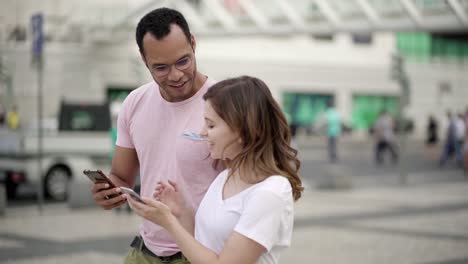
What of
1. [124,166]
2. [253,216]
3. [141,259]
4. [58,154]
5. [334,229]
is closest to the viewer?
[253,216]

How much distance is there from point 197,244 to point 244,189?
24 cm

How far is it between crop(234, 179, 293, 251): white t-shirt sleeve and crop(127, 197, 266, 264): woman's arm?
0.03m

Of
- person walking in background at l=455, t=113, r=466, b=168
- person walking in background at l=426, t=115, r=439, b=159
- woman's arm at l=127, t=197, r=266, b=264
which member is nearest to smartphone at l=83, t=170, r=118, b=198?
woman's arm at l=127, t=197, r=266, b=264

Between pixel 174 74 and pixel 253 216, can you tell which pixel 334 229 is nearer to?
pixel 174 74

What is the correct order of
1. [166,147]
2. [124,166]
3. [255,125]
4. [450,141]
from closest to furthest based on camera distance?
[255,125] → [166,147] → [124,166] → [450,141]

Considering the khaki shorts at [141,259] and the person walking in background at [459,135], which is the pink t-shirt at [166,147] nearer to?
the khaki shorts at [141,259]

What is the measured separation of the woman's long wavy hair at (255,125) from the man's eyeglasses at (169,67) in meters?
0.35

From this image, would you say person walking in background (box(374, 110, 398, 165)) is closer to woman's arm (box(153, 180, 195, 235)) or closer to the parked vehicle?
the parked vehicle

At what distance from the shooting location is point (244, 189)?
326cm

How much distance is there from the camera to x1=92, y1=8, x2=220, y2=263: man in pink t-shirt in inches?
142

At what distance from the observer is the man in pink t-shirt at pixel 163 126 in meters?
3.61

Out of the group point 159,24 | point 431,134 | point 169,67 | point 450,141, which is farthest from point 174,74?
point 431,134


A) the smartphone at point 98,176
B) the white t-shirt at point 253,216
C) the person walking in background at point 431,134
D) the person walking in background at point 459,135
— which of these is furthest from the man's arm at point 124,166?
the person walking in background at point 431,134

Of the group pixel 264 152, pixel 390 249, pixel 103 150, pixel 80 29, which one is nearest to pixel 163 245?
pixel 264 152
